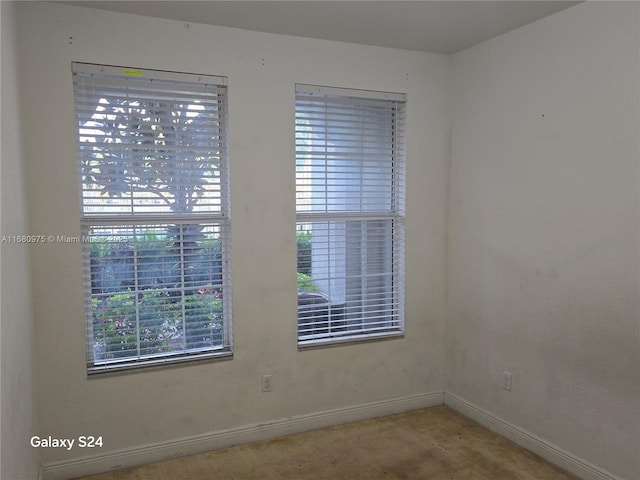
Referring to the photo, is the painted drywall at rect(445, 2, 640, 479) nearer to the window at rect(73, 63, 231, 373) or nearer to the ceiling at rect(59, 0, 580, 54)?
the ceiling at rect(59, 0, 580, 54)

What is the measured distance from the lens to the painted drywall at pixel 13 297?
1.74 m

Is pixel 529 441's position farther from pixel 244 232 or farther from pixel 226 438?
pixel 244 232

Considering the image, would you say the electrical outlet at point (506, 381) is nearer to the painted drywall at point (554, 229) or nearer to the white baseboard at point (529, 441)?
the painted drywall at point (554, 229)

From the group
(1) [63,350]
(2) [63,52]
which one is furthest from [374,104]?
(1) [63,350]

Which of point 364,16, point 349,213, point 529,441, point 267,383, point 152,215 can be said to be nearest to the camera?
point 364,16

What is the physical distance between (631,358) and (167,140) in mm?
2708

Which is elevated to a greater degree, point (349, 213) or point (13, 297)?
point (349, 213)

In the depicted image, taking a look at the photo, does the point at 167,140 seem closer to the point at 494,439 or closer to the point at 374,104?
the point at 374,104

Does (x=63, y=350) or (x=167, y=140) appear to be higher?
(x=167, y=140)

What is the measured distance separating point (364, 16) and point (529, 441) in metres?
2.67

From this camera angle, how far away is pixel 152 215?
9.48 feet

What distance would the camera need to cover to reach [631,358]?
8.08ft

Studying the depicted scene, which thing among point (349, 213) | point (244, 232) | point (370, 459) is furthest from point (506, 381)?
point (244, 232)

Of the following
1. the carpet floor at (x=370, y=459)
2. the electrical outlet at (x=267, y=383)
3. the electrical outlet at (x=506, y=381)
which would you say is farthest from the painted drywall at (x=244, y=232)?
the electrical outlet at (x=506, y=381)
